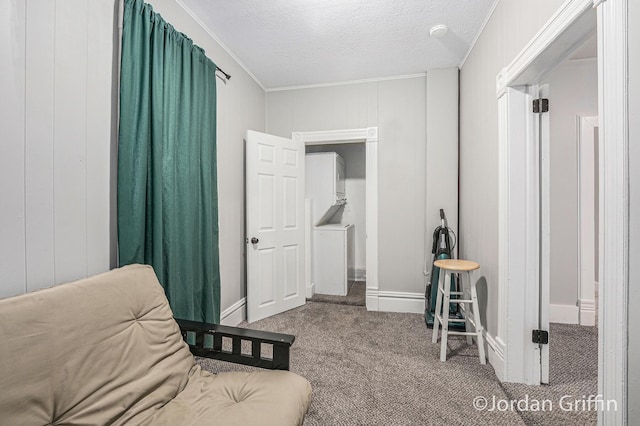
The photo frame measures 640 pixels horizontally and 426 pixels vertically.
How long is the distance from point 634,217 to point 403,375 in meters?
1.57

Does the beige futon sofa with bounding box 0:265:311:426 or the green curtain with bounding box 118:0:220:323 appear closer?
the beige futon sofa with bounding box 0:265:311:426

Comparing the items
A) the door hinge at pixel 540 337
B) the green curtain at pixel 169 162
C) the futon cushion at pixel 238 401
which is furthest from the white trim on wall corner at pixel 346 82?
the futon cushion at pixel 238 401

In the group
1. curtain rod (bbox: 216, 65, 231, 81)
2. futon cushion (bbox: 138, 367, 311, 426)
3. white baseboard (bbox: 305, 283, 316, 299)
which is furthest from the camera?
white baseboard (bbox: 305, 283, 316, 299)

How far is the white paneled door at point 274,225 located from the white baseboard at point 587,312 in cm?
285

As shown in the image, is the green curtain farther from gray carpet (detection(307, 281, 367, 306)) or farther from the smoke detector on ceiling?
the smoke detector on ceiling

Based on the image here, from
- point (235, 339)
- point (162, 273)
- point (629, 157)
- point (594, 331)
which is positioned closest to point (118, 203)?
point (162, 273)

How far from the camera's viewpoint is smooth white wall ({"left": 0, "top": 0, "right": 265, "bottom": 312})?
41.1 inches

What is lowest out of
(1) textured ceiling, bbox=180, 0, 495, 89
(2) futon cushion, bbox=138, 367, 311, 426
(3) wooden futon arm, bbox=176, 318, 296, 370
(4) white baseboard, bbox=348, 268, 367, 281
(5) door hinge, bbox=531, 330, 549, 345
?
(4) white baseboard, bbox=348, 268, 367, 281

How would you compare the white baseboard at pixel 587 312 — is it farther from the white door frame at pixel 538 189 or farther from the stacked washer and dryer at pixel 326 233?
the stacked washer and dryer at pixel 326 233

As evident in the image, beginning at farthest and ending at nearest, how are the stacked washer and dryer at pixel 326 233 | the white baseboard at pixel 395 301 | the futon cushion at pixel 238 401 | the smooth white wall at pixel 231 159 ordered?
the stacked washer and dryer at pixel 326 233 → the white baseboard at pixel 395 301 → the smooth white wall at pixel 231 159 → the futon cushion at pixel 238 401

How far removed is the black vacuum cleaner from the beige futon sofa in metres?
1.92

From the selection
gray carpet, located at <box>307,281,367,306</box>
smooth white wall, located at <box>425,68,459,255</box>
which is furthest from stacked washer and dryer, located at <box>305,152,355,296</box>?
smooth white wall, located at <box>425,68,459,255</box>

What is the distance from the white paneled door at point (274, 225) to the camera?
280 cm

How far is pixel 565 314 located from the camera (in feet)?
8.87
